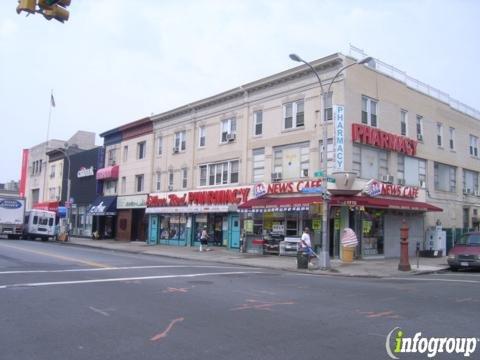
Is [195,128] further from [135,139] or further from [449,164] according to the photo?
[449,164]

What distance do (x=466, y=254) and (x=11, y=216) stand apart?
115 ft

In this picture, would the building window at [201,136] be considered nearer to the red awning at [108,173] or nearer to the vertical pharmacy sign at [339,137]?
the red awning at [108,173]

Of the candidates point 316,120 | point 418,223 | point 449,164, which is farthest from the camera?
point 449,164

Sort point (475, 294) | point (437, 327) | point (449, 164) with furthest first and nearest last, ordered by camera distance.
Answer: point (449, 164) < point (475, 294) < point (437, 327)

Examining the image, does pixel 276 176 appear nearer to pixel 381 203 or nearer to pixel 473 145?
pixel 381 203

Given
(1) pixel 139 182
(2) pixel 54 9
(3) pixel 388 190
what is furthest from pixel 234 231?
(2) pixel 54 9

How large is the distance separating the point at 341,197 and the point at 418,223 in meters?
8.49

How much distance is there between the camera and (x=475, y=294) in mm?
12648

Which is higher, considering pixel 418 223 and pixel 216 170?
pixel 216 170

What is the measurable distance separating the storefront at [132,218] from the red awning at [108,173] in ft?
7.25

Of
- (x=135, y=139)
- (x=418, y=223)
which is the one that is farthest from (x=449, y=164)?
(x=135, y=139)

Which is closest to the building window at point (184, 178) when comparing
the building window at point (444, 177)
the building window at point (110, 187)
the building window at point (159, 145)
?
the building window at point (159, 145)

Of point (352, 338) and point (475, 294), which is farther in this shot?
point (475, 294)

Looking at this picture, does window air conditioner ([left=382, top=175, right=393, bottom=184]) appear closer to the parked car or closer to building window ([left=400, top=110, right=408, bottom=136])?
building window ([left=400, top=110, right=408, bottom=136])
